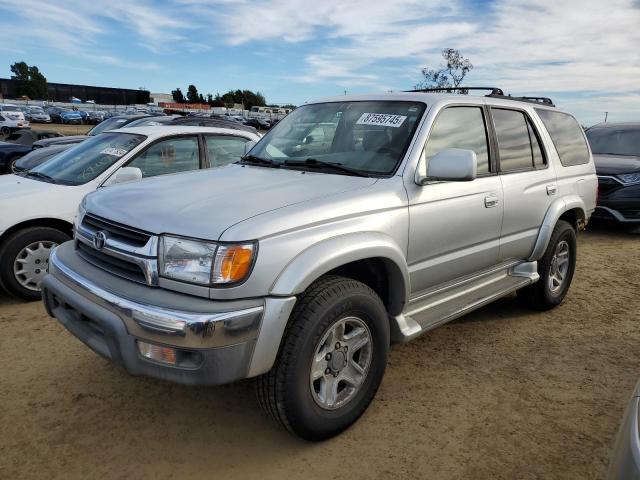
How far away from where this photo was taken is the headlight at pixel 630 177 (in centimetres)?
818

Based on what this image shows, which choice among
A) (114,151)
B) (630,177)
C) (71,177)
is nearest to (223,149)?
(114,151)

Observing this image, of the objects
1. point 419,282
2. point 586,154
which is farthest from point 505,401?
point 586,154

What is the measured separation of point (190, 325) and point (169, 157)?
359 cm

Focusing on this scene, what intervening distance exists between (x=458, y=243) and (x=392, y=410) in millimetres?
1167

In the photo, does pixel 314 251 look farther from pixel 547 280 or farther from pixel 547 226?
pixel 547 280

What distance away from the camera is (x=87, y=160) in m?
5.23

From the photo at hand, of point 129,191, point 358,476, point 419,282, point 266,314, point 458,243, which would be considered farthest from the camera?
point 458,243

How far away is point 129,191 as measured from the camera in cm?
299

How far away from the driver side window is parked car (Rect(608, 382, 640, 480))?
4.59 meters

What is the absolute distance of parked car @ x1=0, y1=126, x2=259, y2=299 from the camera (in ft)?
14.9

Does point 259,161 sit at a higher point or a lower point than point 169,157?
higher

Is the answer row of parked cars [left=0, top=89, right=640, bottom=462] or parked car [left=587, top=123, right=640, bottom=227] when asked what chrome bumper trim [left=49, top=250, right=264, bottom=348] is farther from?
parked car [left=587, top=123, right=640, bottom=227]

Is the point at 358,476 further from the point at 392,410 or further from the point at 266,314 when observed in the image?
the point at 266,314

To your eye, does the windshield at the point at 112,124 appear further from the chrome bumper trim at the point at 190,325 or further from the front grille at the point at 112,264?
the chrome bumper trim at the point at 190,325
